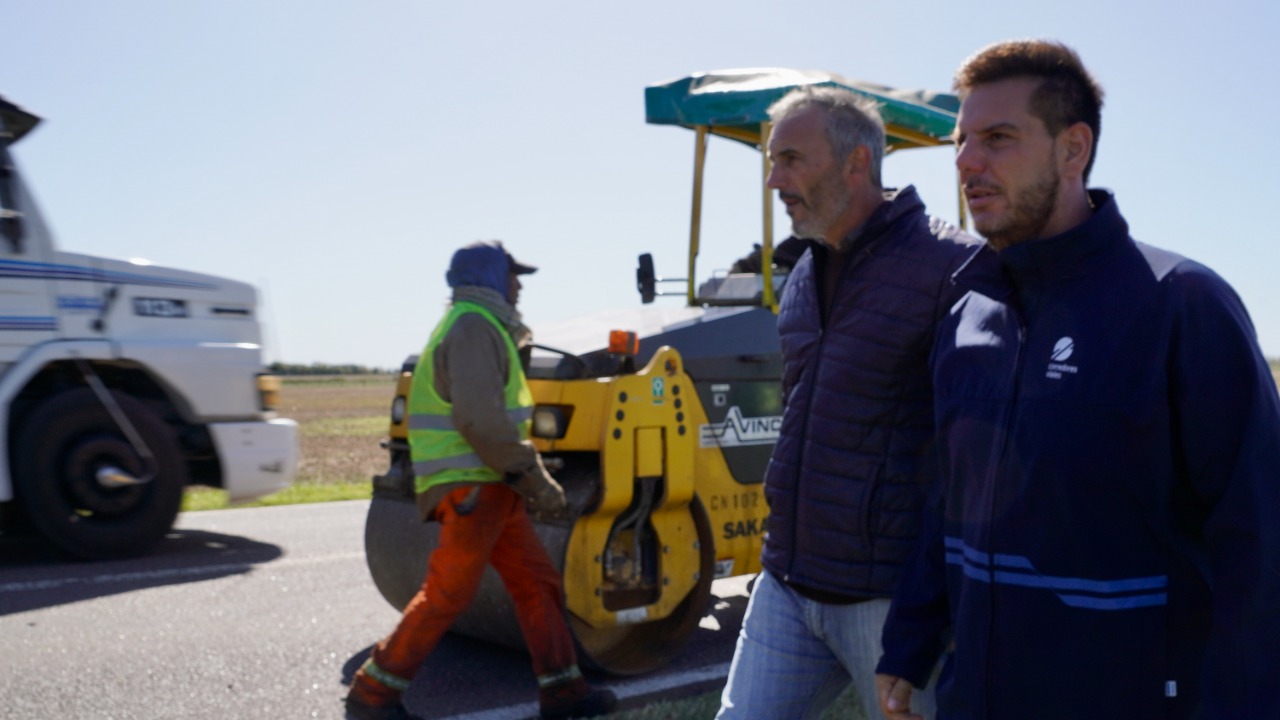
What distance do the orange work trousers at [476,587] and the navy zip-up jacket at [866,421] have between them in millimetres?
1870

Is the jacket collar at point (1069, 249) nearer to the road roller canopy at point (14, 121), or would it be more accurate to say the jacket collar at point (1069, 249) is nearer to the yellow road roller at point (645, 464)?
the yellow road roller at point (645, 464)

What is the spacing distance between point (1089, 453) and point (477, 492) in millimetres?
2991

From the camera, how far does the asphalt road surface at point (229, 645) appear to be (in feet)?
16.6

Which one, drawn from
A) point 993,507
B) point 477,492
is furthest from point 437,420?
point 993,507

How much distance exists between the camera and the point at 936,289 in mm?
2857

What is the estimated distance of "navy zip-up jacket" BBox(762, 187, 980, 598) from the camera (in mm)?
2807

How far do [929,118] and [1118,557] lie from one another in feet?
15.9

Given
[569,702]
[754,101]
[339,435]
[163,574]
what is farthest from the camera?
[339,435]

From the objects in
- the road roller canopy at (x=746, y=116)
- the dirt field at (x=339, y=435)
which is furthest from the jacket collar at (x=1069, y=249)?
the dirt field at (x=339, y=435)

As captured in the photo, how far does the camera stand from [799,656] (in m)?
2.90

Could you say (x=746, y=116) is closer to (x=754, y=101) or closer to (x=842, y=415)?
(x=754, y=101)

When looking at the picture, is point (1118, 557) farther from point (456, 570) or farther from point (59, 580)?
point (59, 580)

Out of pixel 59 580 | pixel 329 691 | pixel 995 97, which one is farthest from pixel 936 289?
pixel 59 580

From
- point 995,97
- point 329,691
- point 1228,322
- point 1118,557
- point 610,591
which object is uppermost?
point 995,97
